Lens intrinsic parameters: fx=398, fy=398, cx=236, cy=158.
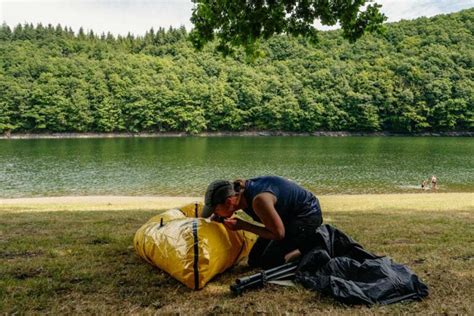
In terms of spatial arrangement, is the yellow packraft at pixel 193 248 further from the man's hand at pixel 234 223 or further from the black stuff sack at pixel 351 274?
the black stuff sack at pixel 351 274

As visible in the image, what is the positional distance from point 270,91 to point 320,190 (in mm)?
115758

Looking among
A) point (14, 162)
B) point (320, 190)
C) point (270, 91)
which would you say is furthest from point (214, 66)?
point (320, 190)

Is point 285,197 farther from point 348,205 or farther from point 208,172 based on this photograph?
point 208,172

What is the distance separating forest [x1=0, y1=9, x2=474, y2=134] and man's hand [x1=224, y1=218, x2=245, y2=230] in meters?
121

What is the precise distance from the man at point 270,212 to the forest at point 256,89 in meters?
121

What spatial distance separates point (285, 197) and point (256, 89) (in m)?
139

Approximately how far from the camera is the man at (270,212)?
4914 mm

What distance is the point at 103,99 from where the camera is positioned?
13100cm


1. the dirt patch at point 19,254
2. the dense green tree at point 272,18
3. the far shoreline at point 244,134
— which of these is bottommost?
the far shoreline at point 244,134

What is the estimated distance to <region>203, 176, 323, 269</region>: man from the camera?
4914 mm

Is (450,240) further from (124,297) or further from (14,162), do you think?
(14,162)

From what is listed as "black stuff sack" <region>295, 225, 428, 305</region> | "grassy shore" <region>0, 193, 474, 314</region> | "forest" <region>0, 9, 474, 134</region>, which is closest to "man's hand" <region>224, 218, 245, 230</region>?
"grassy shore" <region>0, 193, 474, 314</region>

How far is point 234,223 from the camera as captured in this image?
5219 mm

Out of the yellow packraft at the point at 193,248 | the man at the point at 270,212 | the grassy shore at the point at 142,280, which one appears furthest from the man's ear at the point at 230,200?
the grassy shore at the point at 142,280
